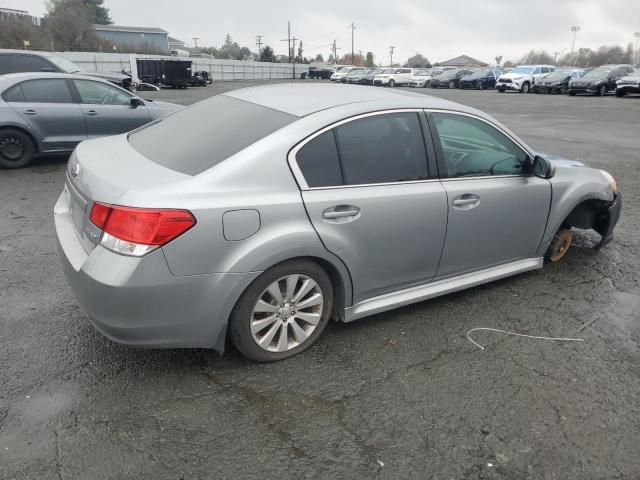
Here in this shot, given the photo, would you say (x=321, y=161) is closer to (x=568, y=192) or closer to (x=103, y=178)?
(x=103, y=178)

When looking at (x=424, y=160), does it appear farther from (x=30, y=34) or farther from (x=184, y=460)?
(x=30, y=34)

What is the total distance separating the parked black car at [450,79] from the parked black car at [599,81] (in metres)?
10.4

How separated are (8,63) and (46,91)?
580 centimetres

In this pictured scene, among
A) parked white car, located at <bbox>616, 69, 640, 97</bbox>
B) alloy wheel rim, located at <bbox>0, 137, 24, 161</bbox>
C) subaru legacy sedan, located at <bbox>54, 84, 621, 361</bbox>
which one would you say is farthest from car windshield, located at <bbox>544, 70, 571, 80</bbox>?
subaru legacy sedan, located at <bbox>54, 84, 621, 361</bbox>

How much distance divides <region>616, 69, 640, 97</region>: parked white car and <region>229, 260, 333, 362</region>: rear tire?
29.9m

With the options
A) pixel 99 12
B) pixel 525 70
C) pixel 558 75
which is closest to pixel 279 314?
pixel 558 75

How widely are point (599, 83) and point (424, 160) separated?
3088cm

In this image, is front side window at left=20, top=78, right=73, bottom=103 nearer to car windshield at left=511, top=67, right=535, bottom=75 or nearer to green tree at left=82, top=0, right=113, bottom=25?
car windshield at left=511, top=67, right=535, bottom=75

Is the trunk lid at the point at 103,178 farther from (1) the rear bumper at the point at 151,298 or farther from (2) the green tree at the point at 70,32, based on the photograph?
(2) the green tree at the point at 70,32

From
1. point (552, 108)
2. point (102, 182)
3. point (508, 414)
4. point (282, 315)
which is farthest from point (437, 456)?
point (552, 108)

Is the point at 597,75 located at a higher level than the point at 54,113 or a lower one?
higher

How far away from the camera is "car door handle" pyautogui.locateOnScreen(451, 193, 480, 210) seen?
11.6 feet

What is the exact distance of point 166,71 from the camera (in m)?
34.6

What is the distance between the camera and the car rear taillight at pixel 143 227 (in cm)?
255
